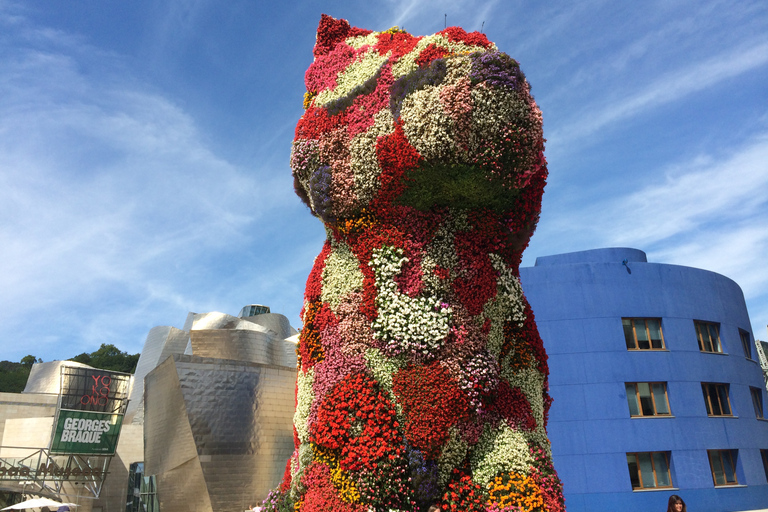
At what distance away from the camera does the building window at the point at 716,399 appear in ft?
84.8

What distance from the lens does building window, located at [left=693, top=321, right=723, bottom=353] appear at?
87.8 feet

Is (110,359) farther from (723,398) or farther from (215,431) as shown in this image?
(723,398)

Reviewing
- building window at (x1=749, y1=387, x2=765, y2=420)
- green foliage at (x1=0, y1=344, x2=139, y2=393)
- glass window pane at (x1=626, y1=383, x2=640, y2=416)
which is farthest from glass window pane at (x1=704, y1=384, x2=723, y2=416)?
green foliage at (x1=0, y1=344, x2=139, y2=393)

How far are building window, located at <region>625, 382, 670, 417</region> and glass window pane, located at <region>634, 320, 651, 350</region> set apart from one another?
1.64 metres

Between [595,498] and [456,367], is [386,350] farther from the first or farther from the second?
[595,498]

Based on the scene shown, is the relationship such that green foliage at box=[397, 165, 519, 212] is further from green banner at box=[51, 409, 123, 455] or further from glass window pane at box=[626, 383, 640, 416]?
green banner at box=[51, 409, 123, 455]

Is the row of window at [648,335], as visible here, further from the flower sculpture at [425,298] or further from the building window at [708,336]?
the flower sculpture at [425,298]

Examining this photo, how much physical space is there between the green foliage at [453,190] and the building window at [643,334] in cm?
1786

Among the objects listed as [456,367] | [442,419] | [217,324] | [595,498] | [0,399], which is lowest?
[595,498]

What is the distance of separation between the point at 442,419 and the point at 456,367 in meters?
0.88

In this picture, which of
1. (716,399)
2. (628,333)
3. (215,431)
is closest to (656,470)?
(716,399)

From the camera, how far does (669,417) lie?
→ 2456 cm

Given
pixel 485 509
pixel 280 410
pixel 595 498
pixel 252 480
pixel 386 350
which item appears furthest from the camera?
pixel 595 498

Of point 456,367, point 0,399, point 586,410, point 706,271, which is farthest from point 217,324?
point 706,271
